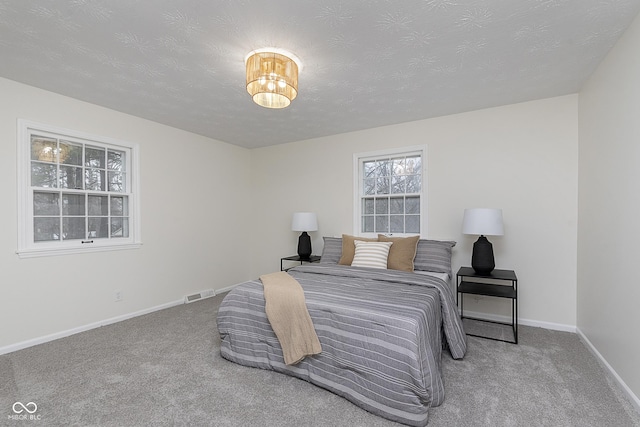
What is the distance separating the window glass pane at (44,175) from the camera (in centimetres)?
286

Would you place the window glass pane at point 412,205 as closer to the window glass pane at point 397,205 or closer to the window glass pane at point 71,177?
the window glass pane at point 397,205

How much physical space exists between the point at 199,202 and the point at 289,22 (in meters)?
3.16

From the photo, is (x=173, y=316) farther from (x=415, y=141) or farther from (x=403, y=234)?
(x=415, y=141)

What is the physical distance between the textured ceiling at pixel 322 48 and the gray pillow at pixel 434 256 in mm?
1537

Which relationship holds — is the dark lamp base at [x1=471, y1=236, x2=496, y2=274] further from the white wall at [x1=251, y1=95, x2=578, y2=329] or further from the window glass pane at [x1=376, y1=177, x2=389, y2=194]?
the window glass pane at [x1=376, y1=177, x2=389, y2=194]

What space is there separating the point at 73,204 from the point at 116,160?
68cm

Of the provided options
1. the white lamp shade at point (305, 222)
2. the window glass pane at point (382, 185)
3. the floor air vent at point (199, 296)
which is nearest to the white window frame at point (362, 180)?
the window glass pane at point (382, 185)

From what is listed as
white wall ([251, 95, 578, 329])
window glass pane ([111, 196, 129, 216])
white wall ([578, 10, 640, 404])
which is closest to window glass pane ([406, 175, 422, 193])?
white wall ([251, 95, 578, 329])

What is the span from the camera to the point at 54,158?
2994 mm

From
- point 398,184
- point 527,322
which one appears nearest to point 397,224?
point 398,184

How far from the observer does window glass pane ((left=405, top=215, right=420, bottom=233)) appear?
3.87m

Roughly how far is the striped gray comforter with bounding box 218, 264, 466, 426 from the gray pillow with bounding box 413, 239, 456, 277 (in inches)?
22.6

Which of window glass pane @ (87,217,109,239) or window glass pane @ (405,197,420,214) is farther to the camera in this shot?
window glass pane @ (405,197,420,214)

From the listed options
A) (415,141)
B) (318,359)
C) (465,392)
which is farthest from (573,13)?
(318,359)
